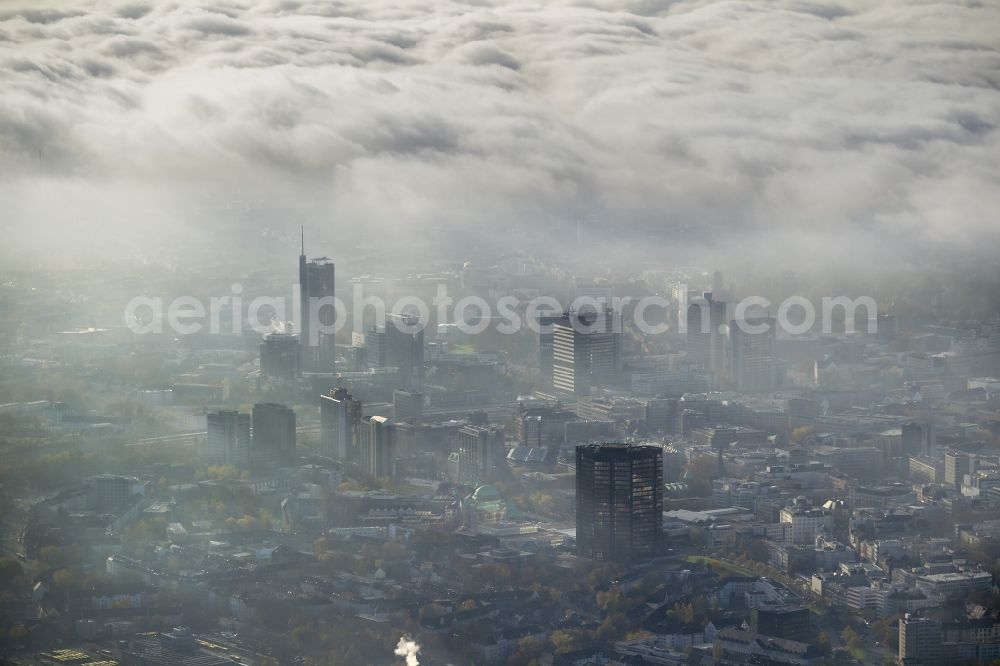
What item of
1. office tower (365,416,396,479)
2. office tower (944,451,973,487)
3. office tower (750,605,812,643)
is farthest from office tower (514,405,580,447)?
office tower (750,605,812,643)

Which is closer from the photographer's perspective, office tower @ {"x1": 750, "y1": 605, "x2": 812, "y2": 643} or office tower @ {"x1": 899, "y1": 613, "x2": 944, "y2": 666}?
office tower @ {"x1": 899, "y1": 613, "x2": 944, "y2": 666}

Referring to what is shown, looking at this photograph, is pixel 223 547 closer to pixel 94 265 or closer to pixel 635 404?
pixel 635 404

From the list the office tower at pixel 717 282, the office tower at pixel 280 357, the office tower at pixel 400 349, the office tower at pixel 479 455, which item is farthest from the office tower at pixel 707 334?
the office tower at pixel 479 455

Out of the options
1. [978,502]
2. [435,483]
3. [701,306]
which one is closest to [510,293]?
[701,306]

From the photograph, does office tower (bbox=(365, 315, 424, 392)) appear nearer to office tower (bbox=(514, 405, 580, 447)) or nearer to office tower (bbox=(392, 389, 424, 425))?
office tower (bbox=(392, 389, 424, 425))

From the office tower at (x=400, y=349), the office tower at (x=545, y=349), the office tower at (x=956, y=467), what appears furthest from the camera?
the office tower at (x=545, y=349)

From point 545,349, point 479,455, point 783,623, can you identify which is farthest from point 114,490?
point 545,349

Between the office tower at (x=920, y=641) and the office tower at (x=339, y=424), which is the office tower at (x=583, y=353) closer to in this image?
the office tower at (x=339, y=424)
